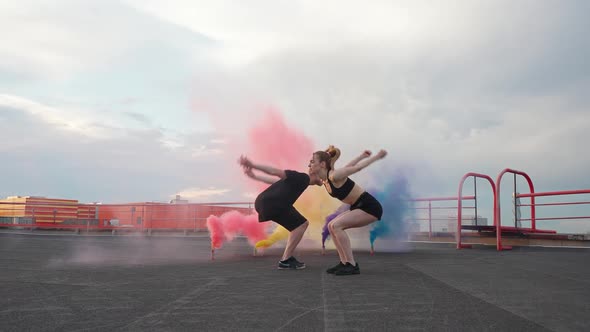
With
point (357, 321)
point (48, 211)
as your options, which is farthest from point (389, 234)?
point (48, 211)

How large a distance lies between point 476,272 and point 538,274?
871 millimetres

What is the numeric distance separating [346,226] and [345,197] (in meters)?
0.46

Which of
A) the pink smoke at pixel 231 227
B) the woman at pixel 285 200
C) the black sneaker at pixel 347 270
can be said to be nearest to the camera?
the black sneaker at pixel 347 270

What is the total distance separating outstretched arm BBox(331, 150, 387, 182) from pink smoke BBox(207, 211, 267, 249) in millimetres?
3490

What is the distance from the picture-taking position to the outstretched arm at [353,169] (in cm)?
679

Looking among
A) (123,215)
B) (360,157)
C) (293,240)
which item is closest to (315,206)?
(293,240)

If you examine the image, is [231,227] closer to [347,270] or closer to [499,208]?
[347,270]

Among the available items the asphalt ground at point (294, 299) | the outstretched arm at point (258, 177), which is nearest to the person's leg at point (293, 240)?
the asphalt ground at point (294, 299)

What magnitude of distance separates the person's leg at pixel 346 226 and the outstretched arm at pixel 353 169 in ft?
2.03

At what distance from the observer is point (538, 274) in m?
6.60

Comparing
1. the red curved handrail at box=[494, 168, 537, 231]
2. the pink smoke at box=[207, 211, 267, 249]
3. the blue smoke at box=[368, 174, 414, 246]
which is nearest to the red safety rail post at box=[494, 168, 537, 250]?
the red curved handrail at box=[494, 168, 537, 231]

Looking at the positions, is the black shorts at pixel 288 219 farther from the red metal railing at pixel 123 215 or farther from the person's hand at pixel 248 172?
the red metal railing at pixel 123 215

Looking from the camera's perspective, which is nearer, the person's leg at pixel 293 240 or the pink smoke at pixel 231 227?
the person's leg at pixel 293 240

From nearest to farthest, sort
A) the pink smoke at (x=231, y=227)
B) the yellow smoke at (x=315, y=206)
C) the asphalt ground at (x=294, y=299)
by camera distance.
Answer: the asphalt ground at (x=294, y=299)
the pink smoke at (x=231, y=227)
the yellow smoke at (x=315, y=206)
